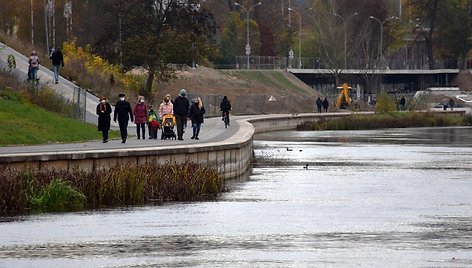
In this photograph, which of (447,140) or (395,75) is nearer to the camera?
(447,140)

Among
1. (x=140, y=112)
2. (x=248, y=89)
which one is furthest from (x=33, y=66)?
(x=248, y=89)

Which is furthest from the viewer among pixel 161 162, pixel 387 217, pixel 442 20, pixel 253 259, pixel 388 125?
pixel 442 20

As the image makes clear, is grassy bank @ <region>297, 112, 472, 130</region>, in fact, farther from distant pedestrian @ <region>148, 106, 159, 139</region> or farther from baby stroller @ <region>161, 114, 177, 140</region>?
baby stroller @ <region>161, 114, 177, 140</region>

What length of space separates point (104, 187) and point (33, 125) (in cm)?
1290

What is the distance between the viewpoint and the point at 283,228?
31.9 meters

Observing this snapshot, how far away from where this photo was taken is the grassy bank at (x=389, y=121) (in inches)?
3910

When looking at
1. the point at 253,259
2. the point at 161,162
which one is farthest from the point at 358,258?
the point at 161,162

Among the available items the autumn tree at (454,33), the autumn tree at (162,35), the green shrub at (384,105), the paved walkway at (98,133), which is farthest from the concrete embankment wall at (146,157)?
the autumn tree at (454,33)

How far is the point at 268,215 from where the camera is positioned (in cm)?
3497

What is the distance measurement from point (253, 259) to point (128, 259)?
7.05ft

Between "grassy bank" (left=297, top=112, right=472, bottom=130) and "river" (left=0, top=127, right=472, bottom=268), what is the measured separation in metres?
47.7

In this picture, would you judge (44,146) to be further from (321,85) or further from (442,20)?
(442,20)

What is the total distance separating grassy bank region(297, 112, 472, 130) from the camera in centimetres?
9931

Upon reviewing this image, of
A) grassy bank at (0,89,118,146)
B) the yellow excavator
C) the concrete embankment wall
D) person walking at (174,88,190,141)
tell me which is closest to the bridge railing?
the yellow excavator
